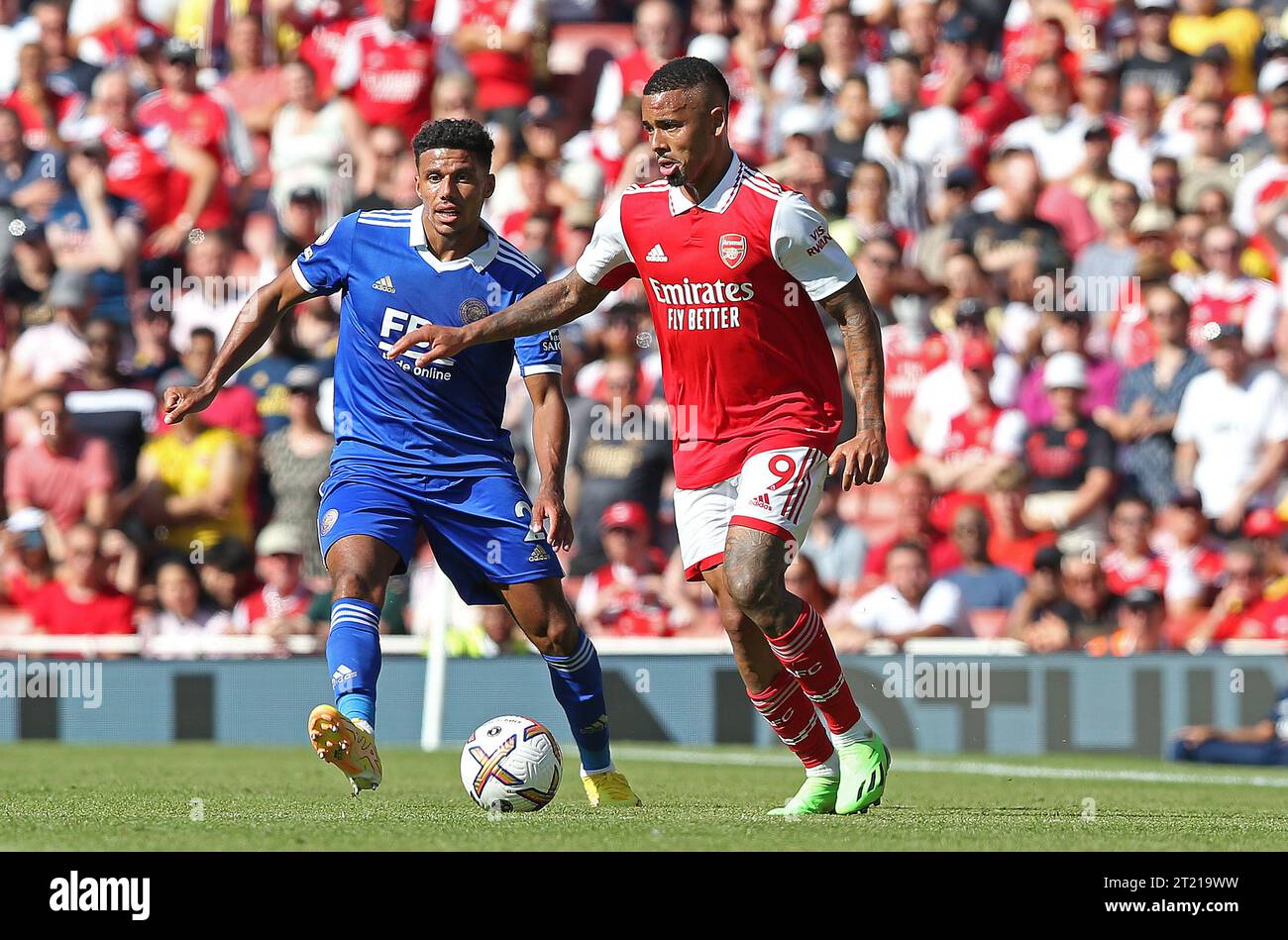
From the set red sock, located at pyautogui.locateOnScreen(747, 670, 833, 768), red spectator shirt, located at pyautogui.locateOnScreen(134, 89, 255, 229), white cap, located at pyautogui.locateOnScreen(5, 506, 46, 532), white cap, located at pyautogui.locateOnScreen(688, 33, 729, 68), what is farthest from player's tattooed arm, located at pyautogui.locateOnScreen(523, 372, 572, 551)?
red spectator shirt, located at pyautogui.locateOnScreen(134, 89, 255, 229)

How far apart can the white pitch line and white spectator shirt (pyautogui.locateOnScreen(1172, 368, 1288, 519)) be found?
300 cm

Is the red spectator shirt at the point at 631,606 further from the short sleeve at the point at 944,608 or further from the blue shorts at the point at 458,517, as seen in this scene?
the blue shorts at the point at 458,517

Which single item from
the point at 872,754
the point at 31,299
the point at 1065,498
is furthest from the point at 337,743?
the point at 31,299

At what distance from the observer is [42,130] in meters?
18.8

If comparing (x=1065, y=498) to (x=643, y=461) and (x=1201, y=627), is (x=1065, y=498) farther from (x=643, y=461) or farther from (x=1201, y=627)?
(x=643, y=461)

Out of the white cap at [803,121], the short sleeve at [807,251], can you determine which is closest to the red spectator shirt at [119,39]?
the white cap at [803,121]

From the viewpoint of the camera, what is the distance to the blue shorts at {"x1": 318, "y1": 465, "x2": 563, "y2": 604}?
8.49 metres

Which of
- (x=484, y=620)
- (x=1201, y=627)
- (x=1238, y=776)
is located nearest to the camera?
(x=1238, y=776)

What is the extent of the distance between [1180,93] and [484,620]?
7208 mm

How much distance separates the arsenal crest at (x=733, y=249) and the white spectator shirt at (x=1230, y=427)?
695 centimetres

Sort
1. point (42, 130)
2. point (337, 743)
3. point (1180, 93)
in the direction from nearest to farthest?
1. point (337, 743)
2. point (1180, 93)
3. point (42, 130)

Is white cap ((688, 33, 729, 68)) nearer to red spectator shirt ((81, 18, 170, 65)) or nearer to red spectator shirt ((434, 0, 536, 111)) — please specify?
red spectator shirt ((434, 0, 536, 111))
